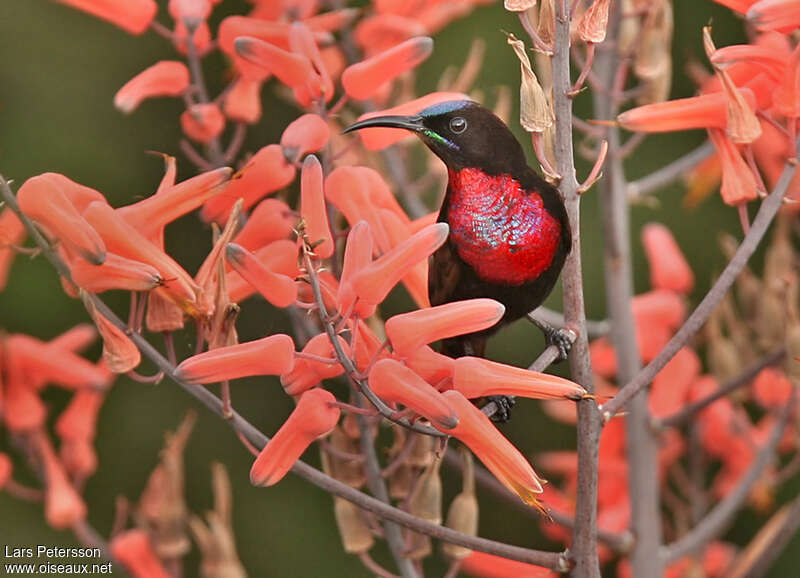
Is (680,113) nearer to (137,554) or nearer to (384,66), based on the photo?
(384,66)

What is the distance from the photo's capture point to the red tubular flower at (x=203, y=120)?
856 millimetres

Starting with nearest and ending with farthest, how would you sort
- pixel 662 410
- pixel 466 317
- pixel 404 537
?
pixel 466 317
pixel 404 537
pixel 662 410

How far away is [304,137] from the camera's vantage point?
29.6 inches

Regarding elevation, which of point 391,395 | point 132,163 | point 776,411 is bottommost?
point 132,163

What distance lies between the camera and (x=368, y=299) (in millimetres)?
625

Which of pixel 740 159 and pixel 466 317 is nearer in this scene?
pixel 466 317

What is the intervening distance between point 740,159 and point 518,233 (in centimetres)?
15

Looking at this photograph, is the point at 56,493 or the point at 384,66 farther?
the point at 56,493

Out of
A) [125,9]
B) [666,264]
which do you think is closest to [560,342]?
[125,9]

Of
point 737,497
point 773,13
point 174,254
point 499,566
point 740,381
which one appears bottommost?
point 174,254

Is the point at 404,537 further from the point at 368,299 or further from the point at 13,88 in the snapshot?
the point at 13,88

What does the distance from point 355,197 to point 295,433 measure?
174 mm

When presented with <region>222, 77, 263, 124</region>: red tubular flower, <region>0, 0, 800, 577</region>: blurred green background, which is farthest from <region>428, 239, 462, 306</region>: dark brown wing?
<region>0, 0, 800, 577</region>: blurred green background

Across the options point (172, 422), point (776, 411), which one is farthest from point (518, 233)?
point (172, 422)
